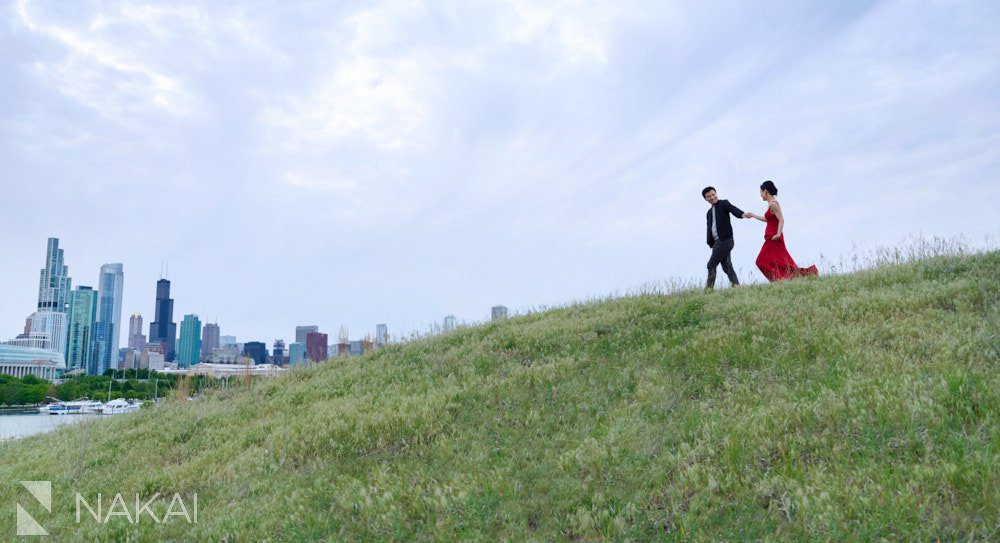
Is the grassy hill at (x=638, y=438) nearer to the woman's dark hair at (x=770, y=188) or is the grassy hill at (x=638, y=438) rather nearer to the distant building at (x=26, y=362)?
the woman's dark hair at (x=770, y=188)

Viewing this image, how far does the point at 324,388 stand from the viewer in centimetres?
1307

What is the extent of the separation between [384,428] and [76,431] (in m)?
10.2

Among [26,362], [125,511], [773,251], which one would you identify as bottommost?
[125,511]

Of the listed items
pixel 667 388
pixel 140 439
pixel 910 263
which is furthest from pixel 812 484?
pixel 140 439

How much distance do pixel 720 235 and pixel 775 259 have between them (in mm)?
1418

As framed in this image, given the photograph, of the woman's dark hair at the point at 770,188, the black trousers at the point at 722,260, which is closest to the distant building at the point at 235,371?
the black trousers at the point at 722,260

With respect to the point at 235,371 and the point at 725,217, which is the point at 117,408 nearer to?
the point at 235,371

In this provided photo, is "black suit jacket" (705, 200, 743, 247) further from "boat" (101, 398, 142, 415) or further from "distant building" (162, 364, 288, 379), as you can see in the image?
"boat" (101, 398, 142, 415)

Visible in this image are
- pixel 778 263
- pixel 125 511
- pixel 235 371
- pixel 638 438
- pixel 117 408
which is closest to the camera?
pixel 638 438

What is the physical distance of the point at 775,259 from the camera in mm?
14781

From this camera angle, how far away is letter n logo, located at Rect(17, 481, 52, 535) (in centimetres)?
826

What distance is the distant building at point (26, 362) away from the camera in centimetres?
12300

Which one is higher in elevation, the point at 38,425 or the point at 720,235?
the point at 720,235

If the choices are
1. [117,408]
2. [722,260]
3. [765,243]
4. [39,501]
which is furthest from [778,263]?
[117,408]
